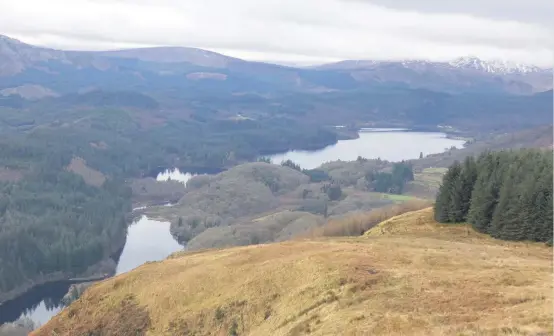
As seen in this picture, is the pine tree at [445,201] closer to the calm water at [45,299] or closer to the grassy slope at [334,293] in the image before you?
the grassy slope at [334,293]

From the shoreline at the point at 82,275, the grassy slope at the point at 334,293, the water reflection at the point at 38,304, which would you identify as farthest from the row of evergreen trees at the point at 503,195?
the shoreline at the point at 82,275

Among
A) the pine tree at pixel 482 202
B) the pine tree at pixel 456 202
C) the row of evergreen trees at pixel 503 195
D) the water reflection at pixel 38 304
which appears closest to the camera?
the row of evergreen trees at pixel 503 195

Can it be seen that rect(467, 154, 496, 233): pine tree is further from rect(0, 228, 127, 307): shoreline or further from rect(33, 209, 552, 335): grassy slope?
rect(0, 228, 127, 307): shoreline

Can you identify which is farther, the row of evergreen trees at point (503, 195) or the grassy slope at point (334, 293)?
the row of evergreen trees at point (503, 195)

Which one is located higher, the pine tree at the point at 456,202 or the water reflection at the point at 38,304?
the pine tree at the point at 456,202

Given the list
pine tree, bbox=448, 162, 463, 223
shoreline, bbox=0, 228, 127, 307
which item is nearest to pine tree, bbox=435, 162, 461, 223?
pine tree, bbox=448, 162, 463, 223

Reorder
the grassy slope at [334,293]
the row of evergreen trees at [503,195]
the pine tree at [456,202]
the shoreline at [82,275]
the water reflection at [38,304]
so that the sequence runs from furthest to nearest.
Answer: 1. the shoreline at [82,275]
2. the water reflection at [38,304]
3. the pine tree at [456,202]
4. the row of evergreen trees at [503,195]
5. the grassy slope at [334,293]

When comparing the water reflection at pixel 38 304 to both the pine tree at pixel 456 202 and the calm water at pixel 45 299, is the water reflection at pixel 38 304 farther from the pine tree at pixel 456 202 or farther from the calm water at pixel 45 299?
the pine tree at pixel 456 202
